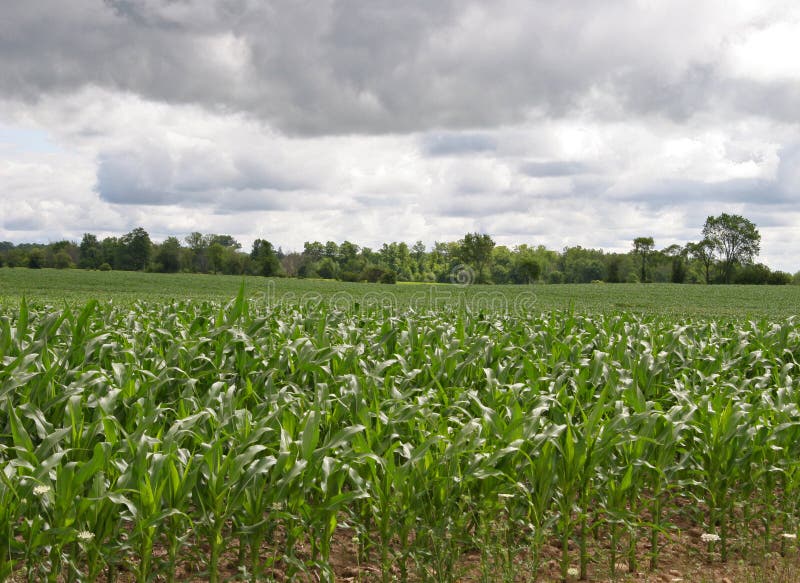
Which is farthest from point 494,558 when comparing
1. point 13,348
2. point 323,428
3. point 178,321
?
point 178,321

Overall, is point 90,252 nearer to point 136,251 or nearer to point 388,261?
point 136,251

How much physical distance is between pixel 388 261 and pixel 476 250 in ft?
91.6

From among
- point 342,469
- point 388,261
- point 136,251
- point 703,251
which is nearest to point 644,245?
point 703,251

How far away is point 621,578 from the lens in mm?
4273

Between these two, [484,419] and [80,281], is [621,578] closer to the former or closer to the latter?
[484,419]

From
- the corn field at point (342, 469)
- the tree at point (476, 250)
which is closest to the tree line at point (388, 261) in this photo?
the tree at point (476, 250)

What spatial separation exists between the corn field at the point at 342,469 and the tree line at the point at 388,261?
77.9 metres

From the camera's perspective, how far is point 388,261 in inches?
5906

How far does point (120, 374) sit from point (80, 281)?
59.0 metres

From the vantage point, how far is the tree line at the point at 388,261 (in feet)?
322

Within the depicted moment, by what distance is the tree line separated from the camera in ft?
322

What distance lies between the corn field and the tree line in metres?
77.9

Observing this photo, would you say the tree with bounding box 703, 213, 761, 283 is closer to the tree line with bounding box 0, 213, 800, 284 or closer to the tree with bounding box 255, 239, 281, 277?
the tree line with bounding box 0, 213, 800, 284

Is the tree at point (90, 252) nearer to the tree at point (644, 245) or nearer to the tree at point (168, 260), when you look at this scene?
the tree at point (168, 260)
